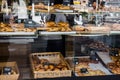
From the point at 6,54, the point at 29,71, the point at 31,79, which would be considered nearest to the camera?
the point at 31,79

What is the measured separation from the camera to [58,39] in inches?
132

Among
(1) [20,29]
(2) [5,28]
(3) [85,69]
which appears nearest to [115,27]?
(3) [85,69]

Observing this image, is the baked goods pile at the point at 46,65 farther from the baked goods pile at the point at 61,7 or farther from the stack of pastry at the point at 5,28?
the baked goods pile at the point at 61,7

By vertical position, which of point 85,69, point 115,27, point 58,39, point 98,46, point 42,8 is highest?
point 42,8

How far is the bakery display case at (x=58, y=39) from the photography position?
9.95ft

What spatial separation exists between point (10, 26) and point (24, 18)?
219 millimetres

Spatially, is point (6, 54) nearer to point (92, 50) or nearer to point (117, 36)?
point (92, 50)

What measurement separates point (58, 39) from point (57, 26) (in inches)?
9.7

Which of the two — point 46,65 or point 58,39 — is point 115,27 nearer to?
point 58,39

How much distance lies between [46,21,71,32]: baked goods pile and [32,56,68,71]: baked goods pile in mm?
462

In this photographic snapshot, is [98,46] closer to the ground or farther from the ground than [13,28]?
closer to the ground

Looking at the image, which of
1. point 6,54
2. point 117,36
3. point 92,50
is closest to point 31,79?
point 6,54

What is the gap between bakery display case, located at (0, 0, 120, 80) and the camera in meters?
3.03

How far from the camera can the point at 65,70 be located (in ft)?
9.89
